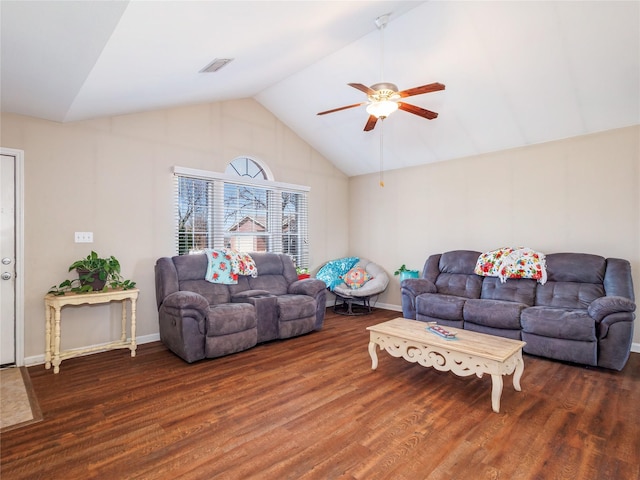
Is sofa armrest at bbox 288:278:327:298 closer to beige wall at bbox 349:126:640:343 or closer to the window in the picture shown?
the window

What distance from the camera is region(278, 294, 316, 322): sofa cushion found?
13.5ft

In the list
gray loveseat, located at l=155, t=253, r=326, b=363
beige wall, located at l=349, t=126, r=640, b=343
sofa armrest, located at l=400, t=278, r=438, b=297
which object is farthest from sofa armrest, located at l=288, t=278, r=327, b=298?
beige wall, located at l=349, t=126, r=640, b=343

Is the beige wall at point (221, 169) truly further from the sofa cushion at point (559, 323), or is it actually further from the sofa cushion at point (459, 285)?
the sofa cushion at point (559, 323)

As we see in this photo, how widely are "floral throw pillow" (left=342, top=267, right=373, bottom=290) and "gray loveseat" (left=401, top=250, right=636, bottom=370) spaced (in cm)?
116

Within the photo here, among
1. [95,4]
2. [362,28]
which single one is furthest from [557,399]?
[95,4]

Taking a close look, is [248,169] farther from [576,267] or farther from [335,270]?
[576,267]

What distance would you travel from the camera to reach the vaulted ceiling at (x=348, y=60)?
81.5 inches

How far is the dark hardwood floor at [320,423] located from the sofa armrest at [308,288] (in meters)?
1.21

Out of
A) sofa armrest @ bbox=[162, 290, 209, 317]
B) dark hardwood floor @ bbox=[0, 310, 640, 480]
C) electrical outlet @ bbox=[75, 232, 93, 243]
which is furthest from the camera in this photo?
electrical outlet @ bbox=[75, 232, 93, 243]

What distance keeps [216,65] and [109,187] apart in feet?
6.27

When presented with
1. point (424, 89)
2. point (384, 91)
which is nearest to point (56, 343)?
point (384, 91)

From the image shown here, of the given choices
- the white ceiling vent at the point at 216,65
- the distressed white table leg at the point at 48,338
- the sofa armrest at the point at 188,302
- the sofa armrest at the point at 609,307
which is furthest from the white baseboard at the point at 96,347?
the sofa armrest at the point at 609,307

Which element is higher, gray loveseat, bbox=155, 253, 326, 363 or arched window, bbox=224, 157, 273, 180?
arched window, bbox=224, 157, 273, 180

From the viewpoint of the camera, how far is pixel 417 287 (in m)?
4.67
